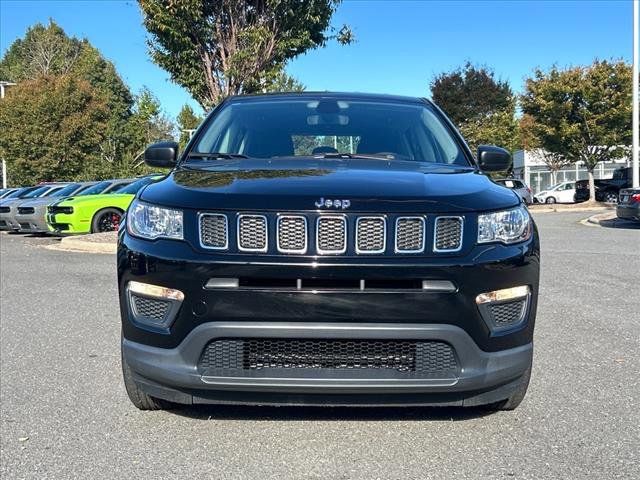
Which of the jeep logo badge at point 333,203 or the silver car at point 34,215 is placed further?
the silver car at point 34,215

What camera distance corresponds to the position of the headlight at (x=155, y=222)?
3.08 m

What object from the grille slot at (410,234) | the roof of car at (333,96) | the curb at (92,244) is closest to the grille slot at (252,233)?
the grille slot at (410,234)

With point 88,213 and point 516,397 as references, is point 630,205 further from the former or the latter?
point 516,397

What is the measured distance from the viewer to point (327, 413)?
3734mm

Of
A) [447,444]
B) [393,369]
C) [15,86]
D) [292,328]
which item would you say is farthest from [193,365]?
[15,86]

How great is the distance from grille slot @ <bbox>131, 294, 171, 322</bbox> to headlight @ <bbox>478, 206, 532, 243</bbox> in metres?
1.41

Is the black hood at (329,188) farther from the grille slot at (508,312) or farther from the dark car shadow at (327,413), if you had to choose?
the dark car shadow at (327,413)

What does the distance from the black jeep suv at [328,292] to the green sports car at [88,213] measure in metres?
12.5

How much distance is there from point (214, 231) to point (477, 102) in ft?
151

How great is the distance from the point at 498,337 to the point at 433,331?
0.34 metres

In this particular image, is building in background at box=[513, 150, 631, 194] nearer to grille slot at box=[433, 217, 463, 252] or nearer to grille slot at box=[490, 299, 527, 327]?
grille slot at box=[490, 299, 527, 327]

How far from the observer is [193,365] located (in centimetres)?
Answer: 299

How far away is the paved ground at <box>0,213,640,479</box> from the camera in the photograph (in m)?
3.10

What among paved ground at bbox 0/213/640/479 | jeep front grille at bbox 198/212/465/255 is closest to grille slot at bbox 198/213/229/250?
jeep front grille at bbox 198/212/465/255
